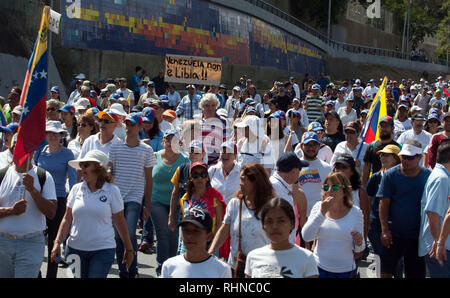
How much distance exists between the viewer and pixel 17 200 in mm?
5930

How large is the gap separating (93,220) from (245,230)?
134 cm

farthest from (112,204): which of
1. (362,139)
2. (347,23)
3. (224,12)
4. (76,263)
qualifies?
(347,23)

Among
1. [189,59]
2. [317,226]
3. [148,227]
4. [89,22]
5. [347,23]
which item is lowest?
[148,227]

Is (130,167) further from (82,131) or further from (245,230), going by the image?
(245,230)

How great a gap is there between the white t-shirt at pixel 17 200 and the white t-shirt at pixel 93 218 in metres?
0.28

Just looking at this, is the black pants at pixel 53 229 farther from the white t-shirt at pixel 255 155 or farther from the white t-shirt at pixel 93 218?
the white t-shirt at pixel 255 155

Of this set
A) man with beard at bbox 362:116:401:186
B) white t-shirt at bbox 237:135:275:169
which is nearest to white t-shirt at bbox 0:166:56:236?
white t-shirt at bbox 237:135:275:169

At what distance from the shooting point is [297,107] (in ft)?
51.9

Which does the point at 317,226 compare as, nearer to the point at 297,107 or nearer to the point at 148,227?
the point at 148,227

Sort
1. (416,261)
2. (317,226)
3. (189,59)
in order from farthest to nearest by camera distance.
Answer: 1. (189,59)
2. (416,261)
3. (317,226)

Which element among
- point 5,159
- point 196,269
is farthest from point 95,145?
Answer: point 196,269

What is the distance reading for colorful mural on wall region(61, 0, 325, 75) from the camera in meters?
23.4

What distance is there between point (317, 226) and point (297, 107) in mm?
10260

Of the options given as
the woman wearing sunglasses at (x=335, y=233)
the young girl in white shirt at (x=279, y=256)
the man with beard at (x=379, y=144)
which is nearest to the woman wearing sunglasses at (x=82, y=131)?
the man with beard at (x=379, y=144)
